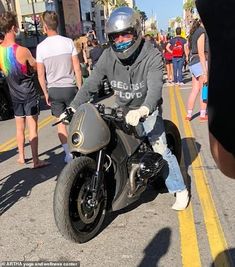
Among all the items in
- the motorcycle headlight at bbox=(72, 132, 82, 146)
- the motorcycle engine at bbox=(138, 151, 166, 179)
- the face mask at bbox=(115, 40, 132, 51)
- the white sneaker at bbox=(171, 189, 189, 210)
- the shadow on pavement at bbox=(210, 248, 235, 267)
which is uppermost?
the face mask at bbox=(115, 40, 132, 51)

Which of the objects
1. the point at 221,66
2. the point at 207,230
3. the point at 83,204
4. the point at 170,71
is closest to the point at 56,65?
the point at 83,204

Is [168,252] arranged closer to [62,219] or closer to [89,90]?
[62,219]

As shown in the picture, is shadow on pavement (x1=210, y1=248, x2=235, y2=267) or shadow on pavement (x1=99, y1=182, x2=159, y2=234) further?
shadow on pavement (x1=99, y1=182, x2=159, y2=234)

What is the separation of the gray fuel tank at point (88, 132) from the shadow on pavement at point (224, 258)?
4.12ft

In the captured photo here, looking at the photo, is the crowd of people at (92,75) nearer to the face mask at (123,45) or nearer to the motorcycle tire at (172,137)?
the face mask at (123,45)

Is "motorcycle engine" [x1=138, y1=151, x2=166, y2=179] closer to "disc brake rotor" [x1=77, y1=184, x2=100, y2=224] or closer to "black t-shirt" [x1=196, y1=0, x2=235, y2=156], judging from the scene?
"disc brake rotor" [x1=77, y1=184, x2=100, y2=224]

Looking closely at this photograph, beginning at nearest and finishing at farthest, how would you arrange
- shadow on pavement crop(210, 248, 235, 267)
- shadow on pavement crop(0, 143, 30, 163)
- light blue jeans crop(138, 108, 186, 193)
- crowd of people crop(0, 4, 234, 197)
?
shadow on pavement crop(210, 248, 235, 267) → crowd of people crop(0, 4, 234, 197) → light blue jeans crop(138, 108, 186, 193) → shadow on pavement crop(0, 143, 30, 163)

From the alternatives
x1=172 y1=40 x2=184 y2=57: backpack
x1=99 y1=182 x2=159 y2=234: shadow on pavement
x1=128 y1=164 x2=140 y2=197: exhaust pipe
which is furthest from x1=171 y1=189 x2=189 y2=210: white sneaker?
x1=172 y1=40 x2=184 y2=57: backpack

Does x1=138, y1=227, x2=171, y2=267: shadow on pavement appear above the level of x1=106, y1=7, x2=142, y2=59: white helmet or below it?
below

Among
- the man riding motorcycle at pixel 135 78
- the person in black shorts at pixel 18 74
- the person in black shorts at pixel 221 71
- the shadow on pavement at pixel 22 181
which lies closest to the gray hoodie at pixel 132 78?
the man riding motorcycle at pixel 135 78

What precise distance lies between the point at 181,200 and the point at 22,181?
2.27 metres

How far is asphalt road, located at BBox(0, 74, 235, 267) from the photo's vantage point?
12.0 ft

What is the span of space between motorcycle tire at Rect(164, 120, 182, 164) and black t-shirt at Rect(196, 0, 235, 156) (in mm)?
3399

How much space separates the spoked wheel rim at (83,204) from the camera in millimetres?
3807
